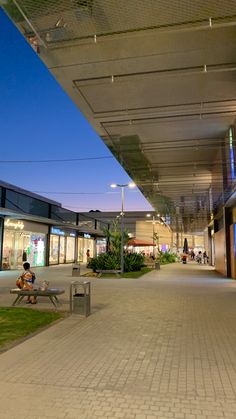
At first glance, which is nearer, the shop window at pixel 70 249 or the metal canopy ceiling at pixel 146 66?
the metal canopy ceiling at pixel 146 66

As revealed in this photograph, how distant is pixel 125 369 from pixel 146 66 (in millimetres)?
6253

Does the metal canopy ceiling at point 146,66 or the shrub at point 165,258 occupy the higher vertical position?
the metal canopy ceiling at point 146,66

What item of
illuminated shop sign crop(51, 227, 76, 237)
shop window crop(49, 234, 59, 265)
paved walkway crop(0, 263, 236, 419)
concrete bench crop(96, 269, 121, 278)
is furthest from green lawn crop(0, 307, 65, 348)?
illuminated shop sign crop(51, 227, 76, 237)

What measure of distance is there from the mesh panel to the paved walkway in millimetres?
5484

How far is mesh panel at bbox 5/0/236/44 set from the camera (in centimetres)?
563

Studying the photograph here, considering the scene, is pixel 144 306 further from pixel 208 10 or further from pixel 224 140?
pixel 208 10

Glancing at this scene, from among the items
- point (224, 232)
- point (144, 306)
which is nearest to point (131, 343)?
point (144, 306)

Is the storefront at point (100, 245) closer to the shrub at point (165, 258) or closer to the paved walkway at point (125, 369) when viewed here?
the shrub at point (165, 258)

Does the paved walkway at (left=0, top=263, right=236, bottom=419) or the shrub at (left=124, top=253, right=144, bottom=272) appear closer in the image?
the paved walkway at (left=0, top=263, right=236, bottom=419)

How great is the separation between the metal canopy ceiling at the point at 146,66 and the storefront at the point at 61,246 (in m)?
20.5

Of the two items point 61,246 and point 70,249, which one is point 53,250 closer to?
point 61,246

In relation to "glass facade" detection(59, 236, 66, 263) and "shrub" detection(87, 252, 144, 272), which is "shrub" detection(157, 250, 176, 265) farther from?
"shrub" detection(87, 252, 144, 272)

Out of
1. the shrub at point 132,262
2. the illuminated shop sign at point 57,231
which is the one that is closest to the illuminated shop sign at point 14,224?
the illuminated shop sign at point 57,231

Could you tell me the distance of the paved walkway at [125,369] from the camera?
3.72 metres
